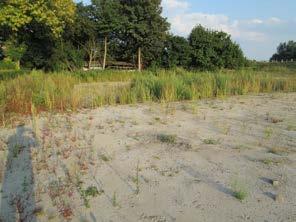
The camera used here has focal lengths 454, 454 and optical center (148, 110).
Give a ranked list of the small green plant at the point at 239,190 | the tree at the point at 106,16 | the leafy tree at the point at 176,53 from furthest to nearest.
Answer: the leafy tree at the point at 176,53, the tree at the point at 106,16, the small green plant at the point at 239,190

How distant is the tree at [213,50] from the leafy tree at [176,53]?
627 millimetres

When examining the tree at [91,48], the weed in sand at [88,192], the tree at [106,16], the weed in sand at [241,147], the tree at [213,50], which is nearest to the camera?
the weed in sand at [88,192]

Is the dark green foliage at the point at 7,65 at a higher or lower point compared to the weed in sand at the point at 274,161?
higher

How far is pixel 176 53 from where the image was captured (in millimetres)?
43406

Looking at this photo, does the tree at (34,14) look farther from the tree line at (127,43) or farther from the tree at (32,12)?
the tree line at (127,43)

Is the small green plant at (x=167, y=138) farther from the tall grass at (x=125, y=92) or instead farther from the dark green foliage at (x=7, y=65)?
the dark green foliage at (x=7, y=65)

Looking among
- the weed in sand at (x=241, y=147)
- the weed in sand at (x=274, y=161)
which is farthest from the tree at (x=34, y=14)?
the weed in sand at (x=274, y=161)

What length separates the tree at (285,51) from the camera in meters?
89.3

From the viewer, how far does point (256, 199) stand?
206 inches

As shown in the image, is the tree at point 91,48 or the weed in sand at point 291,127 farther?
the tree at point 91,48

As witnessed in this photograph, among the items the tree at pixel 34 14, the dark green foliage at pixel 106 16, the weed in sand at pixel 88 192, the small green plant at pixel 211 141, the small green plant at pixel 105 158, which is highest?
the dark green foliage at pixel 106 16

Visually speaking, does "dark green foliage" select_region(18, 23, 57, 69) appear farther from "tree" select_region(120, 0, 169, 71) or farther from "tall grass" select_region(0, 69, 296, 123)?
"tall grass" select_region(0, 69, 296, 123)

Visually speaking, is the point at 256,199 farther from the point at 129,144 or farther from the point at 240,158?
the point at 129,144

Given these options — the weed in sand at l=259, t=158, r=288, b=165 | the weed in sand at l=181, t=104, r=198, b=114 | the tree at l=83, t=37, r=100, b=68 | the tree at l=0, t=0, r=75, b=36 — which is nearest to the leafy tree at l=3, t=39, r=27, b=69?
the tree at l=83, t=37, r=100, b=68
